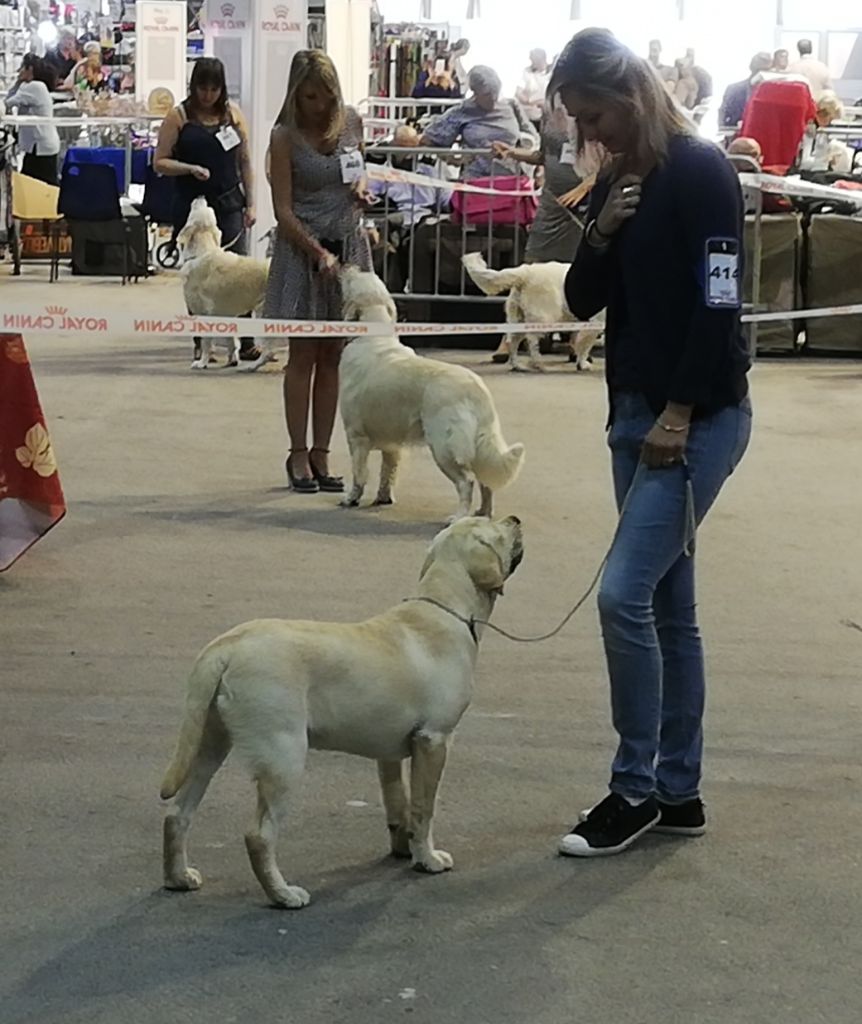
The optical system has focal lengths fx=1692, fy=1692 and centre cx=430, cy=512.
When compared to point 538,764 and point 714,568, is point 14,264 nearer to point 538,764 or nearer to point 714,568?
point 714,568

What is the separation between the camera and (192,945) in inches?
117

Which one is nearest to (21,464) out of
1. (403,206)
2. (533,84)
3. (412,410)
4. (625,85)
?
(412,410)

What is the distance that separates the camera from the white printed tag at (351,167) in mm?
6590

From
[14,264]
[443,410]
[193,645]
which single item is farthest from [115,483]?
[14,264]

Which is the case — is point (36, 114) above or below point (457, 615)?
above

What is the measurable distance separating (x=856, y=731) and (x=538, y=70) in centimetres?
1604

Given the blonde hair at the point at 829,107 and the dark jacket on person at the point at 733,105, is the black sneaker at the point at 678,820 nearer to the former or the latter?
the blonde hair at the point at 829,107

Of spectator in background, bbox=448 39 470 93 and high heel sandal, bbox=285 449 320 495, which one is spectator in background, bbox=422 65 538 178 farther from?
spectator in background, bbox=448 39 470 93

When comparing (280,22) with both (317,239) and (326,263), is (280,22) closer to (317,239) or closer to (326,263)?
(317,239)

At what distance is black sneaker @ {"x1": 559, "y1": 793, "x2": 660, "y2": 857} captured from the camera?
11.2 feet

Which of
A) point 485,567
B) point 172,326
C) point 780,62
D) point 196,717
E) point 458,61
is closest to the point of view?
point 196,717

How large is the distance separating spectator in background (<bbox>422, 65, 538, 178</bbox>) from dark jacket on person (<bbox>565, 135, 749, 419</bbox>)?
27.0 ft

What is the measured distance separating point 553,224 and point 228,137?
2.04 meters

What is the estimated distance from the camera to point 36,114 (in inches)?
651
